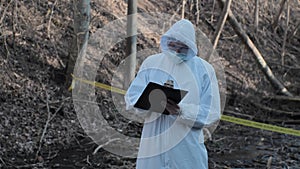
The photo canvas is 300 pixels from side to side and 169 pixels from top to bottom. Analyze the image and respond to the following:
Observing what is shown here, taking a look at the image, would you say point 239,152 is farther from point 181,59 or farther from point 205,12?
point 205,12

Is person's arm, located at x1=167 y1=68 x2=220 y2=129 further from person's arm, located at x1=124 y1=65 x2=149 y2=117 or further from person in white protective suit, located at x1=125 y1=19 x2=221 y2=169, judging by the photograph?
person's arm, located at x1=124 y1=65 x2=149 y2=117

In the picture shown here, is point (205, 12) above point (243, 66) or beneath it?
above

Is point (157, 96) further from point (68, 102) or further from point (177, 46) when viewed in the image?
point (68, 102)

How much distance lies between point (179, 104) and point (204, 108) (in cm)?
19

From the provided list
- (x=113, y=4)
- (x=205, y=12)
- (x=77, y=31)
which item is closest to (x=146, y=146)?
(x=77, y=31)

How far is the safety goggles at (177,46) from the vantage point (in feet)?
11.3

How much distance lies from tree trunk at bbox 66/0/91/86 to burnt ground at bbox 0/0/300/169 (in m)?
0.45

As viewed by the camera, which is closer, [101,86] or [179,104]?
[179,104]

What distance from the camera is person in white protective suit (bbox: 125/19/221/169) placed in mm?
3363

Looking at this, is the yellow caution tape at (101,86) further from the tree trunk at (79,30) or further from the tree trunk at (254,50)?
the tree trunk at (254,50)

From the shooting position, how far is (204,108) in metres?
3.35

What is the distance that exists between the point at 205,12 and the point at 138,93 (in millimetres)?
12179

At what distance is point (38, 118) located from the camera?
7.84m

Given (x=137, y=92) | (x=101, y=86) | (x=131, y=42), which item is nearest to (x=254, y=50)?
(x=131, y=42)
